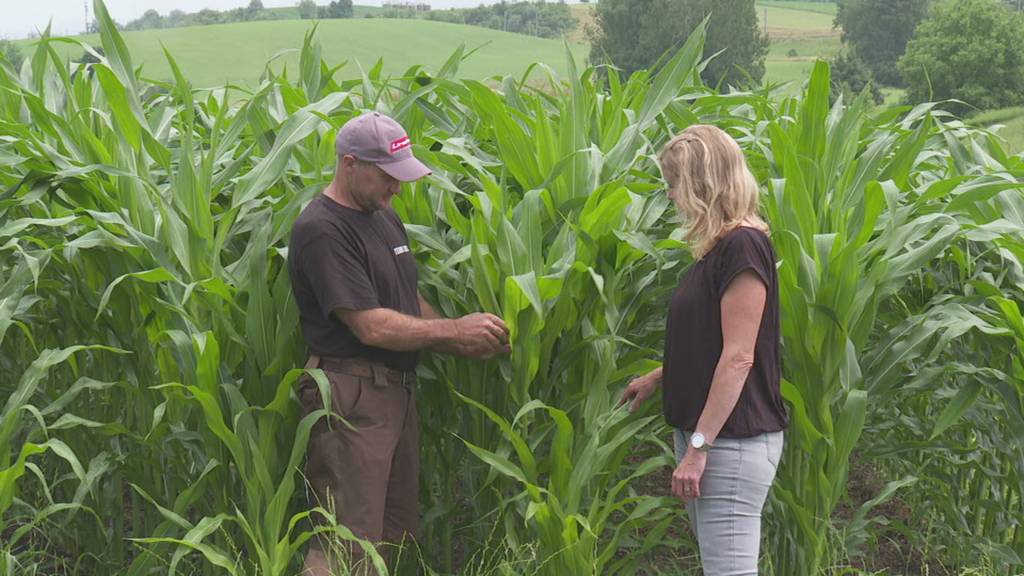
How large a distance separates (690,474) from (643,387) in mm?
410

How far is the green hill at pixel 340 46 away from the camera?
214ft

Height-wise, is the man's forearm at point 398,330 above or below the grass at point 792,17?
above

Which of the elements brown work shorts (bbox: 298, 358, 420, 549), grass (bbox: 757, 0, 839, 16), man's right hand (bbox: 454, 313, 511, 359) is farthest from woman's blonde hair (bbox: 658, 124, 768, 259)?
grass (bbox: 757, 0, 839, 16)

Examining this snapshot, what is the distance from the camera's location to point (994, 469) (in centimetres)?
381

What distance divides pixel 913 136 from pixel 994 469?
1.13 metres

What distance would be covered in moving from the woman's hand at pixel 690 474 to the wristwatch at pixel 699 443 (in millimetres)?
13

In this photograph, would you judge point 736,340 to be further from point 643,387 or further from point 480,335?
point 480,335

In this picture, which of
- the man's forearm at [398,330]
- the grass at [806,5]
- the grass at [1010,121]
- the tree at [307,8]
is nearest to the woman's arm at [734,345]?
the man's forearm at [398,330]

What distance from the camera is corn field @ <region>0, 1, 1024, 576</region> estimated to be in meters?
3.19

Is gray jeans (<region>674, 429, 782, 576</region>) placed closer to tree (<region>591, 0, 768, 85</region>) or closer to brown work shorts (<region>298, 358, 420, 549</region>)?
brown work shorts (<region>298, 358, 420, 549</region>)

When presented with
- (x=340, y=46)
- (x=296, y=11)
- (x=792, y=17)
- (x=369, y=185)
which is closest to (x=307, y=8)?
(x=296, y=11)

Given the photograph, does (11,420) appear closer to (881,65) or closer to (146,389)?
(146,389)

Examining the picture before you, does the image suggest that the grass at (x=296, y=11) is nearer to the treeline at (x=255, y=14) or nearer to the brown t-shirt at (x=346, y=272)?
the treeline at (x=255, y=14)

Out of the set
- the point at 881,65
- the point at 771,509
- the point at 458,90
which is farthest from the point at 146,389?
the point at 881,65
